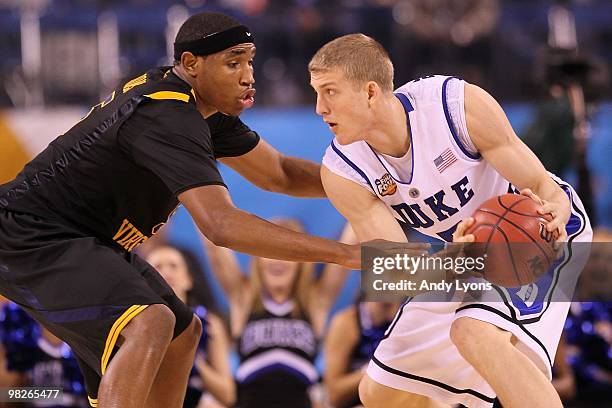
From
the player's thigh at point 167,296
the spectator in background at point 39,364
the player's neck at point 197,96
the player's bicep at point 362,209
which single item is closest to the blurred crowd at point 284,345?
the spectator in background at point 39,364

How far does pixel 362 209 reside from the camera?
15.9 ft

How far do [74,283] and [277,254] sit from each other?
Result: 90cm

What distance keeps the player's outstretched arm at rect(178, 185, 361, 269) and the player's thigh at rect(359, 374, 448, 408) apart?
1.31 metres

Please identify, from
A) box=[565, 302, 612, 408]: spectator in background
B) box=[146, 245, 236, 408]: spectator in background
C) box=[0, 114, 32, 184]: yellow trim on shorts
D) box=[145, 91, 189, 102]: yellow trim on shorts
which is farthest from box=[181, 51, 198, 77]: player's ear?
box=[0, 114, 32, 184]: yellow trim on shorts

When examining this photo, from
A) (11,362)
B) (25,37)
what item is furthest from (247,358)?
(25,37)

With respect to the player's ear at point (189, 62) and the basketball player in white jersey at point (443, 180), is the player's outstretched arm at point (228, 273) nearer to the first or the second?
the basketball player in white jersey at point (443, 180)

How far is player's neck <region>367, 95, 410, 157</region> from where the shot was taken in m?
4.70

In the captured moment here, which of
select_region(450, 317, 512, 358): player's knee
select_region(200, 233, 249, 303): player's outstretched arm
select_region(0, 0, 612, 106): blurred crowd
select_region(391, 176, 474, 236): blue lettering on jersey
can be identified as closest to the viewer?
select_region(450, 317, 512, 358): player's knee

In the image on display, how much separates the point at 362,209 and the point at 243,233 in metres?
0.89

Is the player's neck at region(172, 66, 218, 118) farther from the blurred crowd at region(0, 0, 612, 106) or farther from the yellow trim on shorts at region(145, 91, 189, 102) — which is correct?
the blurred crowd at region(0, 0, 612, 106)

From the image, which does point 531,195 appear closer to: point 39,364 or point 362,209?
point 362,209

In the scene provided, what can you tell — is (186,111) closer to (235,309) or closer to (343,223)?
(235,309)

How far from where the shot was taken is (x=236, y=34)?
15.1ft

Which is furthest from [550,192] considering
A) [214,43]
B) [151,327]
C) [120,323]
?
[120,323]
